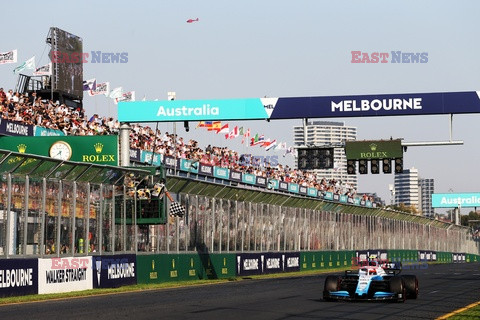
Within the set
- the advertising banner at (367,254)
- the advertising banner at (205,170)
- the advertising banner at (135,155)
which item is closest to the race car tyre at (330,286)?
the advertising banner at (135,155)

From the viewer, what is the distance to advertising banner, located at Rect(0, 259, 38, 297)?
73.3 feet

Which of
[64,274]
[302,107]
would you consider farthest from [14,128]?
[64,274]

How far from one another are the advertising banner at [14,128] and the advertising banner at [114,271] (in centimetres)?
945

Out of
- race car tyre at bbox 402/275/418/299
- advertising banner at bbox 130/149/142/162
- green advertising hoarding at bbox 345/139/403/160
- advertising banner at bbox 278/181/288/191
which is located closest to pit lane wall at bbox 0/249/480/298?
race car tyre at bbox 402/275/418/299

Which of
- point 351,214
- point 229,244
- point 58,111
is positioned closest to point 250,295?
point 229,244

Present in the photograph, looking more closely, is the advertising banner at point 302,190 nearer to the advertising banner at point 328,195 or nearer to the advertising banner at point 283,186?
the advertising banner at point 283,186

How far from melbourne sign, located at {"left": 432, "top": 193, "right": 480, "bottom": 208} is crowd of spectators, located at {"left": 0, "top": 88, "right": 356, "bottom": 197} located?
54.0m

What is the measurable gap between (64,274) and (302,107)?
1313 centimetres

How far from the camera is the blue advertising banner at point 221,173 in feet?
191

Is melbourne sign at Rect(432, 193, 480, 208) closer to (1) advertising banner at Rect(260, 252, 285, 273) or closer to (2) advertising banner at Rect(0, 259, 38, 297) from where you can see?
(1) advertising banner at Rect(260, 252, 285, 273)

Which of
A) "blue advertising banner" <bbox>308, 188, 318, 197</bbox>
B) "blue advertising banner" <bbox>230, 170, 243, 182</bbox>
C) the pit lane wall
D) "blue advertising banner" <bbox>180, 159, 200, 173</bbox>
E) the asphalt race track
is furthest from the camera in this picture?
"blue advertising banner" <bbox>308, 188, 318, 197</bbox>

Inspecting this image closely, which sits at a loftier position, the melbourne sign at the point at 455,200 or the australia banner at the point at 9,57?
the australia banner at the point at 9,57

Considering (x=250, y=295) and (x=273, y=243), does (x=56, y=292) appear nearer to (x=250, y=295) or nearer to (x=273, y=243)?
(x=250, y=295)

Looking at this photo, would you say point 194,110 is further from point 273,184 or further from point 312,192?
point 312,192
